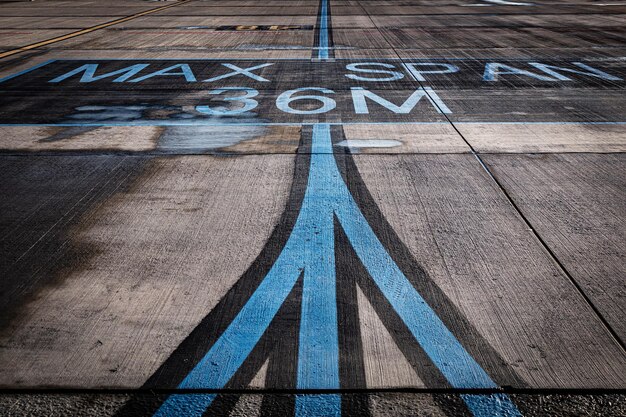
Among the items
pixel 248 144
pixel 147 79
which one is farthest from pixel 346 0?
pixel 248 144

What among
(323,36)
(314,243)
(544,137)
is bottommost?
(323,36)

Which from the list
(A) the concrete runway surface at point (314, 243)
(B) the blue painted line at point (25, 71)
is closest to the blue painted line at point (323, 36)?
(A) the concrete runway surface at point (314, 243)

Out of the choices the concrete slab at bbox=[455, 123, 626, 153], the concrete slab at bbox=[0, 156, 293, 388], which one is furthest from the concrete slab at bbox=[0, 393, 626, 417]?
the concrete slab at bbox=[455, 123, 626, 153]

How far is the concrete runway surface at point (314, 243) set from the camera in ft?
9.65

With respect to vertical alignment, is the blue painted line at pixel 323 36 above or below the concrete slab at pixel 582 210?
below

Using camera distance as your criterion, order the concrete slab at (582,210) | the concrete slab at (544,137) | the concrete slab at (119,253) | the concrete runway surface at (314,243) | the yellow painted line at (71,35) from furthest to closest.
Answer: the yellow painted line at (71,35), the concrete slab at (544,137), the concrete slab at (582,210), the concrete slab at (119,253), the concrete runway surface at (314,243)

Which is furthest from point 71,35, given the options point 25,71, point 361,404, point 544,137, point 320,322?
point 361,404

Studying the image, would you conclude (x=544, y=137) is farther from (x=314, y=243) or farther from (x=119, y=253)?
(x=119, y=253)

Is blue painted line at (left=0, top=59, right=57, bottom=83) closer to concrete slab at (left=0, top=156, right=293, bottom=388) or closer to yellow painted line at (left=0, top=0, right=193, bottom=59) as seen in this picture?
yellow painted line at (left=0, top=0, right=193, bottom=59)

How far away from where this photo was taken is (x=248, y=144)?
6.36m

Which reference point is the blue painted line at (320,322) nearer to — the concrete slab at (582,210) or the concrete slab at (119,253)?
the concrete slab at (119,253)

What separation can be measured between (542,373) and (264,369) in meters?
1.37

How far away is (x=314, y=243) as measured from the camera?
14.2ft

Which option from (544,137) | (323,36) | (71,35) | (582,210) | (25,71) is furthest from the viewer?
(71,35)
